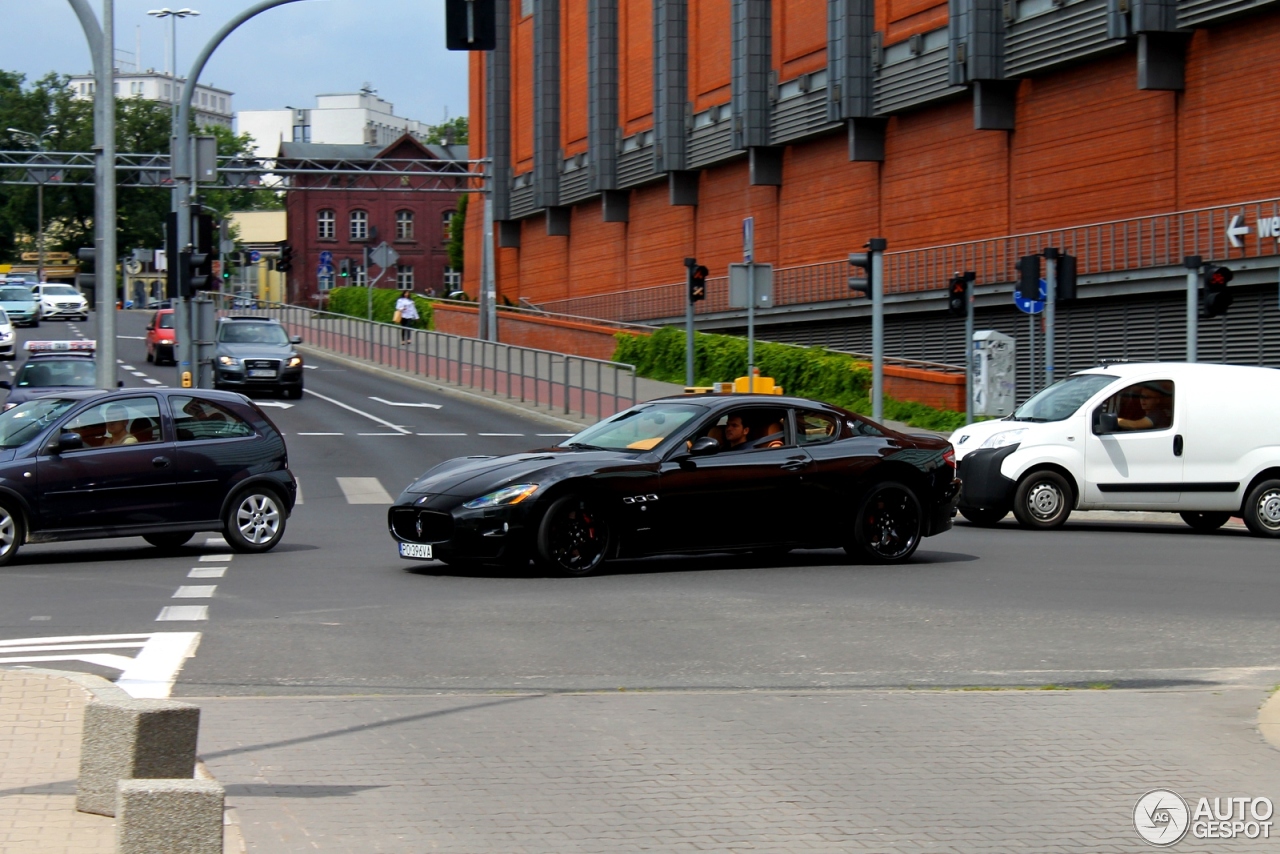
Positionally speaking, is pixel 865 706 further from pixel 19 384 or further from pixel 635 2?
pixel 635 2

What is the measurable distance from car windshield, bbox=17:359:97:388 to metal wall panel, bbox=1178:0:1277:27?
20.6 meters

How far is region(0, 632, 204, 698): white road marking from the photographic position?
8641mm

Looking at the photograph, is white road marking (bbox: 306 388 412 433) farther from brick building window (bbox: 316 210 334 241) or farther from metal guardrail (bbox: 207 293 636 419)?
brick building window (bbox: 316 210 334 241)

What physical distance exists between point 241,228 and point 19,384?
12616cm

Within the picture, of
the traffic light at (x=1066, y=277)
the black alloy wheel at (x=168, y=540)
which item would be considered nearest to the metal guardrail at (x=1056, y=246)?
the traffic light at (x=1066, y=277)

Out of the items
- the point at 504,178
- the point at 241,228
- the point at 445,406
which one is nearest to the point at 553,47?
the point at 504,178

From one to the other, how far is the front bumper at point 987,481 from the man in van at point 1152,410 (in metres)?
1.31

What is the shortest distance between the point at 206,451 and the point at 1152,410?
33.3 feet

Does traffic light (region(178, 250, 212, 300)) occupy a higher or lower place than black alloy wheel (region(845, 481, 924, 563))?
higher

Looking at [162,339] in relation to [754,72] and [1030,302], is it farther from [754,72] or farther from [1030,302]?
[1030,302]

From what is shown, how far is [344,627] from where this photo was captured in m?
10.7

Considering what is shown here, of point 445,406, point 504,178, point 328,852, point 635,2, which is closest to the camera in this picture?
point 328,852

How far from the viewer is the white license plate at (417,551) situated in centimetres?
1334

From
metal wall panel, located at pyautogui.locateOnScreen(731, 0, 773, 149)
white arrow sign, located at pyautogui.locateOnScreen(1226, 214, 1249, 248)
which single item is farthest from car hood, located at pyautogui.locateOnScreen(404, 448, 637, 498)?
metal wall panel, located at pyautogui.locateOnScreen(731, 0, 773, 149)
